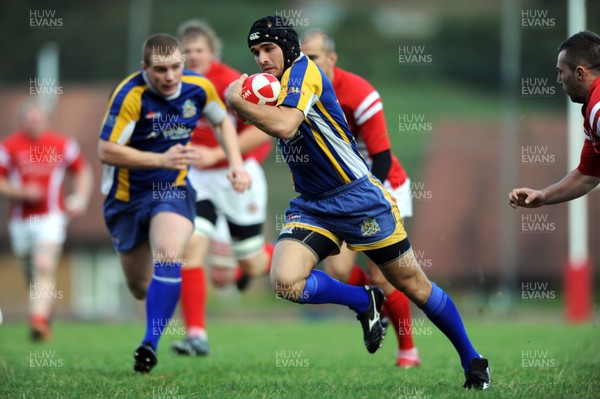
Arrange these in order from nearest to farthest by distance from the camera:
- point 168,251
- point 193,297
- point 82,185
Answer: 1. point 168,251
2. point 193,297
3. point 82,185

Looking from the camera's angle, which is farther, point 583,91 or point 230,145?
point 230,145

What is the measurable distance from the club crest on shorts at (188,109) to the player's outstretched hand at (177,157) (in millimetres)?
388

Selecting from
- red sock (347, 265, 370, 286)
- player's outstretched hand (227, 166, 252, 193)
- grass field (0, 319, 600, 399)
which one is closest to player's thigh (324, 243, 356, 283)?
red sock (347, 265, 370, 286)

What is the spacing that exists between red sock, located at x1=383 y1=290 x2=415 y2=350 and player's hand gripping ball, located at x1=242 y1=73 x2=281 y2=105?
246 cm

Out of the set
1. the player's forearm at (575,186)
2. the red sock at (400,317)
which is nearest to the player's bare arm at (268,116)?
the player's forearm at (575,186)

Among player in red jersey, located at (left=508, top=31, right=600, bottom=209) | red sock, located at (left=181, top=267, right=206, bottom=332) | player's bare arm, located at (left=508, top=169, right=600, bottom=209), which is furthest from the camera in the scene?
red sock, located at (left=181, top=267, right=206, bottom=332)

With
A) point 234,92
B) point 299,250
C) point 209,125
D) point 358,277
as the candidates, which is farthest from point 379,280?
point 209,125

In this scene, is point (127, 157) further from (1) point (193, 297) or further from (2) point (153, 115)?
(1) point (193, 297)

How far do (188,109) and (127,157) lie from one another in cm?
70

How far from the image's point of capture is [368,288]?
20.7 feet

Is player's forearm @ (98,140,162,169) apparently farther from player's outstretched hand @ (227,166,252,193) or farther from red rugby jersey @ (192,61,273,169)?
red rugby jersey @ (192,61,273,169)

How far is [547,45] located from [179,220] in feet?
102

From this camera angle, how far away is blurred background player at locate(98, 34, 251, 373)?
23.0 feet

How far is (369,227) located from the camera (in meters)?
5.95
